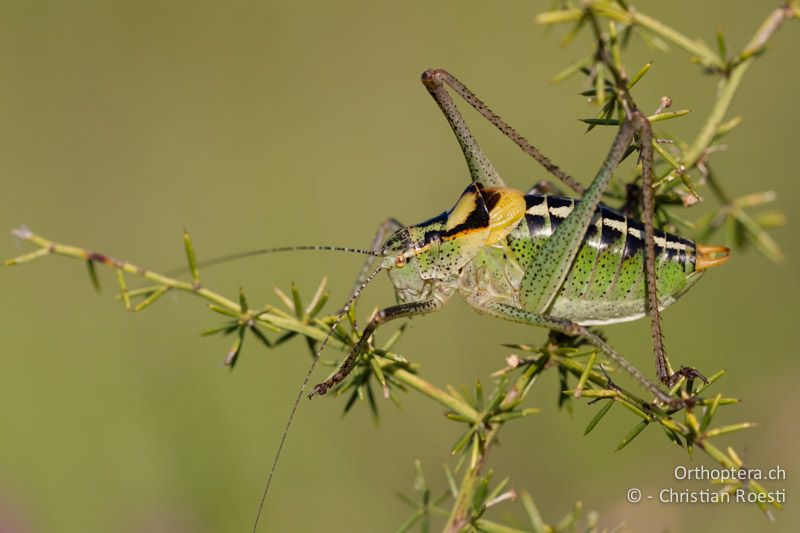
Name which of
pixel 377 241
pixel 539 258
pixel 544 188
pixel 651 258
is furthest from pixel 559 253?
pixel 377 241

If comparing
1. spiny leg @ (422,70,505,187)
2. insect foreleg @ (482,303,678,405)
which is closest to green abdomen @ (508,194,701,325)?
insect foreleg @ (482,303,678,405)

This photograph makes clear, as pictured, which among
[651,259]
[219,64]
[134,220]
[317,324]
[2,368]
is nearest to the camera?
[317,324]

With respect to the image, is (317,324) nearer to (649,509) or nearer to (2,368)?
(649,509)

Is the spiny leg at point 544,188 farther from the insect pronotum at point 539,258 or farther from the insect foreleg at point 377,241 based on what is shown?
the insect foreleg at point 377,241

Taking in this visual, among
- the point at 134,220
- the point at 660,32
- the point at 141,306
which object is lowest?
the point at 141,306

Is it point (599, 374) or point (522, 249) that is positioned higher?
point (522, 249)

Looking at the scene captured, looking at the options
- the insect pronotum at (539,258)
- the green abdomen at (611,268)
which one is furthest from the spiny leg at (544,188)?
the green abdomen at (611,268)

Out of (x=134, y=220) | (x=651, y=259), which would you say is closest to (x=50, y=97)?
(x=134, y=220)
